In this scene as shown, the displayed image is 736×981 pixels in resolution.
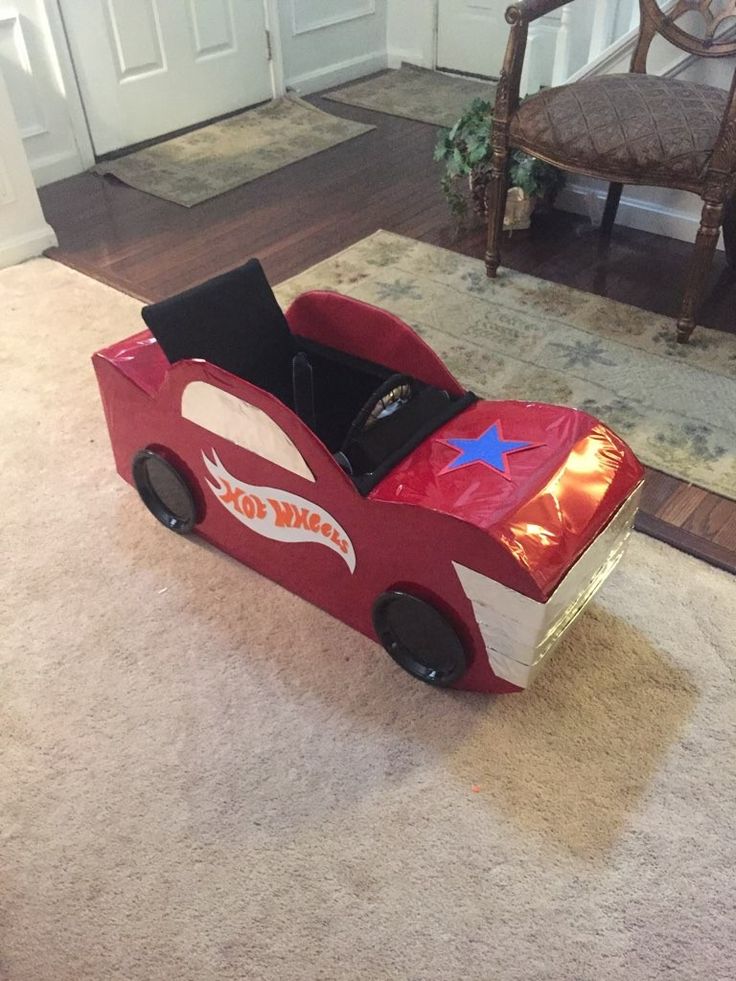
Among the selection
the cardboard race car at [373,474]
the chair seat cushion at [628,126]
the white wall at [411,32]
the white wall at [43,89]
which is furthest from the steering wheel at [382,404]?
the white wall at [411,32]

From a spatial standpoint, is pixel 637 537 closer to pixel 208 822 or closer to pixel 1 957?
pixel 208 822

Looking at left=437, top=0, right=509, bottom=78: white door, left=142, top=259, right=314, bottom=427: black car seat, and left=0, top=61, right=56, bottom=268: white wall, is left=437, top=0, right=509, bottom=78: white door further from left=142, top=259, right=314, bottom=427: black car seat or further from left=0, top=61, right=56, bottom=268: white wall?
left=142, top=259, right=314, bottom=427: black car seat

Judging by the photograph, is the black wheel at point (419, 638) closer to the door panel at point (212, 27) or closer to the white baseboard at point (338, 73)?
the door panel at point (212, 27)

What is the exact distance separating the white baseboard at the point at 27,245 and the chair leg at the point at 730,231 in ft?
6.32

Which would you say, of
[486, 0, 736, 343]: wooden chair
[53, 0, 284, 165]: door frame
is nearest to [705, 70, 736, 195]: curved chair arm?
[486, 0, 736, 343]: wooden chair

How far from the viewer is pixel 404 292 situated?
2236 mm

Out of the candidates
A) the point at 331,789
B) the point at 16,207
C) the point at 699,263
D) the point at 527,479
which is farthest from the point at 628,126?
the point at 16,207

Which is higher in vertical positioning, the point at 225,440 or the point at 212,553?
the point at 225,440

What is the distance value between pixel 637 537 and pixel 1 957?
1.14m

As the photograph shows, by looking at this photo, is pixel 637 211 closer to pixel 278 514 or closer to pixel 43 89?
pixel 278 514

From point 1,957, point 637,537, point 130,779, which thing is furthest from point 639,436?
point 1,957

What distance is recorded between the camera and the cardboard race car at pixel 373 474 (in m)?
1.09

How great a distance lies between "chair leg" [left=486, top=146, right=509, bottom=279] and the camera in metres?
2.09

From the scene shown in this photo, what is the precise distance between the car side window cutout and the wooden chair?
3.79 feet
